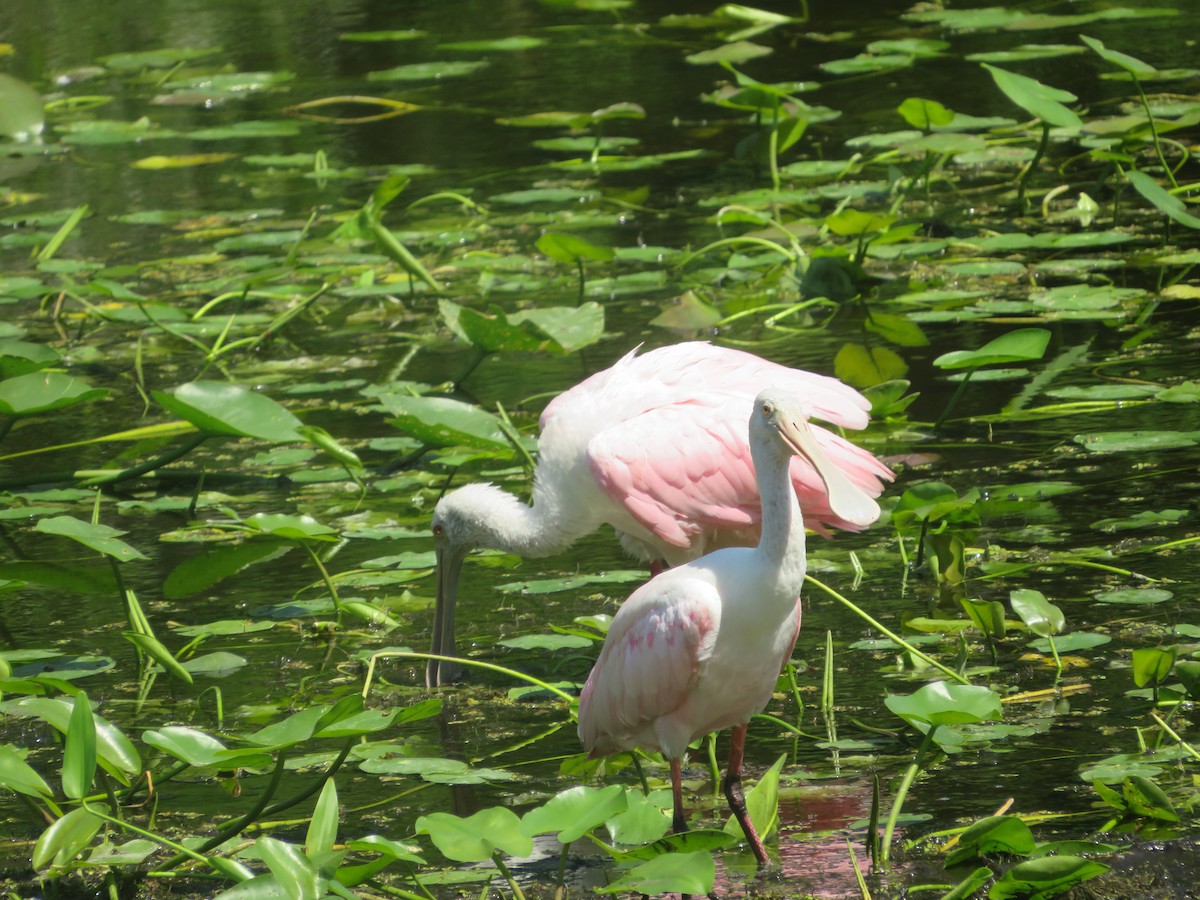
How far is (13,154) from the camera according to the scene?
1024cm

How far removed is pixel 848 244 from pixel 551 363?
4.13ft

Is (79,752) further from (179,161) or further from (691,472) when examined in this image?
(179,161)

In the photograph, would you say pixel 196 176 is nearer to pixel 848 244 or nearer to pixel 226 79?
pixel 226 79

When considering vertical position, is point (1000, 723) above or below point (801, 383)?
below

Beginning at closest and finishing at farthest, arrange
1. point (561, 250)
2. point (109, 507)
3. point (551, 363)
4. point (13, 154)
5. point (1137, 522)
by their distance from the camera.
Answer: point (1137, 522) → point (109, 507) → point (561, 250) → point (551, 363) → point (13, 154)

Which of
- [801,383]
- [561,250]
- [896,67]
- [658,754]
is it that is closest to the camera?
[658,754]

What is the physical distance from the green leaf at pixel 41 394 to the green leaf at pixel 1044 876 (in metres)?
2.90

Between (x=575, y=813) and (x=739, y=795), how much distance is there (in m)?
0.63

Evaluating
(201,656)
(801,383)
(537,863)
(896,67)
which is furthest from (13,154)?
(537,863)

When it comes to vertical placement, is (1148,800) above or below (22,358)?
below

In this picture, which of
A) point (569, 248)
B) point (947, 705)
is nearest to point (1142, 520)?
point (947, 705)

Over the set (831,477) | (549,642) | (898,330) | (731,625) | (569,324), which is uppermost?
(831,477)

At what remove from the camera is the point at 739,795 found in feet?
11.0

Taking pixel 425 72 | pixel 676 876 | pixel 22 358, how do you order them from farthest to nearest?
pixel 425 72
pixel 22 358
pixel 676 876
